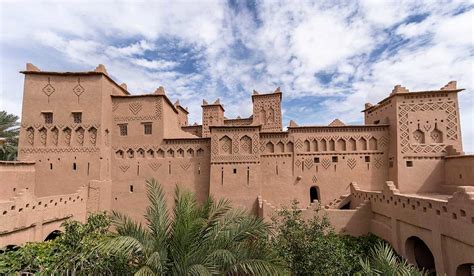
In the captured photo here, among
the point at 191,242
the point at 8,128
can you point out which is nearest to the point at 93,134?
the point at 8,128

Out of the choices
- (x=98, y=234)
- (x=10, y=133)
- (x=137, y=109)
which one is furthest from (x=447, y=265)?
(x=10, y=133)

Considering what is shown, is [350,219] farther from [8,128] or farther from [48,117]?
[8,128]

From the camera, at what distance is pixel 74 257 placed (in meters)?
6.97

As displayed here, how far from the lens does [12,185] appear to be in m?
14.8

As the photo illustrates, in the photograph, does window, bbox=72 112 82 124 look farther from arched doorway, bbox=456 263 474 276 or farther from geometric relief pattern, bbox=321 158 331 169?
arched doorway, bbox=456 263 474 276

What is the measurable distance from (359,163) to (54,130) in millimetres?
21792

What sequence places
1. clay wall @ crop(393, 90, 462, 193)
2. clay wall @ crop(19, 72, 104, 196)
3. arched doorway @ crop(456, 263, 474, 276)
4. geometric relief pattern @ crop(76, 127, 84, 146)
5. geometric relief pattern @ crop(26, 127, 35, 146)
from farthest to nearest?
geometric relief pattern @ crop(76, 127, 84, 146) < geometric relief pattern @ crop(26, 127, 35, 146) < clay wall @ crop(19, 72, 104, 196) < clay wall @ crop(393, 90, 462, 193) < arched doorway @ crop(456, 263, 474, 276)

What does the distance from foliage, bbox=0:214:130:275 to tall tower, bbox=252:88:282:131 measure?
16795 mm

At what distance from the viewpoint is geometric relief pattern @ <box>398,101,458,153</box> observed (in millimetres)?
16359

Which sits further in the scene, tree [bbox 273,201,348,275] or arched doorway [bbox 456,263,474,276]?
arched doorway [bbox 456,263,474,276]

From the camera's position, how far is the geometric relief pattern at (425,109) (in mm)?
16359

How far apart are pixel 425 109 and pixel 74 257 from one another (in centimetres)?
2037

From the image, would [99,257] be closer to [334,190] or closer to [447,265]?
[447,265]

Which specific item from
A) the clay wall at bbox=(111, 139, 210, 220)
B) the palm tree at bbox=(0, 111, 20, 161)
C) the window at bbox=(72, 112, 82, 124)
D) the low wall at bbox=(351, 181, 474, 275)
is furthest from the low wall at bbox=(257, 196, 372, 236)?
the palm tree at bbox=(0, 111, 20, 161)
